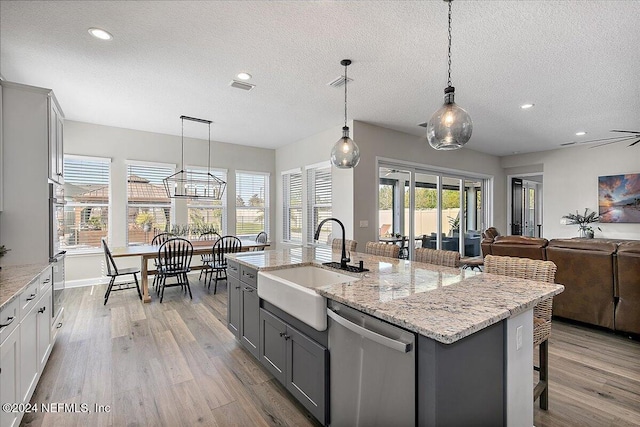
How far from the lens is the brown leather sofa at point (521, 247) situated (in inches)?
147

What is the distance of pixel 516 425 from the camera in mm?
1584

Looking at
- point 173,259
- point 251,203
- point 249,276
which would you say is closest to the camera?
point 249,276

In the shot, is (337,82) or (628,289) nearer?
(628,289)

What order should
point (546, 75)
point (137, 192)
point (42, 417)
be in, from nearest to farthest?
point (42, 417) < point (546, 75) < point (137, 192)

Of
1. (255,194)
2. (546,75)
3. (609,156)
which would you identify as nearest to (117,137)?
(255,194)

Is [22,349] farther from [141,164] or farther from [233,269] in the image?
[141,164]

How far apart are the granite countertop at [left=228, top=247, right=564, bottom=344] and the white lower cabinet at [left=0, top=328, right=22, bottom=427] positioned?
5.01 ft

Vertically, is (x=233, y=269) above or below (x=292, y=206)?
below

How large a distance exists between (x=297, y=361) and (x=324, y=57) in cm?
266

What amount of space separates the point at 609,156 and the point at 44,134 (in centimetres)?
949

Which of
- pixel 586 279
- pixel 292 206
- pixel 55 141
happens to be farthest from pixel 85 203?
pixel 586 279

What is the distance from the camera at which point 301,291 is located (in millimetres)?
1917

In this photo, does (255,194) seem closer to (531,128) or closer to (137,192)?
(137,192)

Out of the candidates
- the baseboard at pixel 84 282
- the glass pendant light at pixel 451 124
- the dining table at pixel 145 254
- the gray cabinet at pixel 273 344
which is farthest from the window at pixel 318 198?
the baseboard at pixel 84 282
